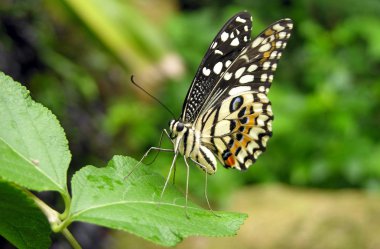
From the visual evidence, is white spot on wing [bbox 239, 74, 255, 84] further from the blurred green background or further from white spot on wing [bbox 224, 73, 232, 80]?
the blurred green background

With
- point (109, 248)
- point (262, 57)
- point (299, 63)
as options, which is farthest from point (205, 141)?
point (299, 63)

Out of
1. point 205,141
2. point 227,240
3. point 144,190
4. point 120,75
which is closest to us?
point 144,190

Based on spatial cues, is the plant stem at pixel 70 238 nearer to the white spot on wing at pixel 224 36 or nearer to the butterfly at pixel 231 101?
the butterfly at pixel 231 101

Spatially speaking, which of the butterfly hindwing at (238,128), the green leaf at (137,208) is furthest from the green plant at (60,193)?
the butterfly hindwing at (238,128)

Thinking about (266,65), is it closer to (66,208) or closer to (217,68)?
(217,68)

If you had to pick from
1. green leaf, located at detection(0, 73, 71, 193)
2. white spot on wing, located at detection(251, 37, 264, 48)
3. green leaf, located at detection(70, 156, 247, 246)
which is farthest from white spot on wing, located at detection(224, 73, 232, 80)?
green leaf, located at detection(0, 73, 71, 193)

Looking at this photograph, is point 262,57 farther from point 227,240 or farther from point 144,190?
point 227,240
